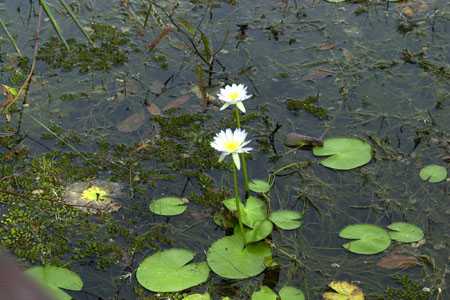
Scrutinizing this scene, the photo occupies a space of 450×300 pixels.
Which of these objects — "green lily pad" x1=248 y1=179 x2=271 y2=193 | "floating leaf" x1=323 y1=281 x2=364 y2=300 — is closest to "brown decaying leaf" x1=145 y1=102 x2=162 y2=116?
"green lily pad" x1=248 y1=179 x2=271 y2=193

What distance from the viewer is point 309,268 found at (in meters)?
1.98

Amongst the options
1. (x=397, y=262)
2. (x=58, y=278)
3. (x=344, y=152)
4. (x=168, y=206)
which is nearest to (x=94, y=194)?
(x=168, y=206)

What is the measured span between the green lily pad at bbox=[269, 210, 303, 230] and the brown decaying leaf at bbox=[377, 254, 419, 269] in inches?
11.8

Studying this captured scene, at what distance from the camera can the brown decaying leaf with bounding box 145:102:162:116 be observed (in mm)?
2674

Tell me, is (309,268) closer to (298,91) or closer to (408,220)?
(408,220)

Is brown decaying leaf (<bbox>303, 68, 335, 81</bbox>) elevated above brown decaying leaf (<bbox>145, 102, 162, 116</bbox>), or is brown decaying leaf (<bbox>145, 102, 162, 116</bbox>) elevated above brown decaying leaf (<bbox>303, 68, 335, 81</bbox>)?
brown decaying leaf (<bbox>303, 68, 335, 81</bbox>)

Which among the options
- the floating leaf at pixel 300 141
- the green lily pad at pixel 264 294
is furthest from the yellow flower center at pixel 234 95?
the green lily pad at pixel 264 294

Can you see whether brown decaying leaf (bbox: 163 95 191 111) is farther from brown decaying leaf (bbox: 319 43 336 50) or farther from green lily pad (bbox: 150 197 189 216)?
brown decaying leaf (bbox: 319 43 336 50)

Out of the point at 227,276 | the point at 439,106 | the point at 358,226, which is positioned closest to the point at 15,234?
the point at 227,276

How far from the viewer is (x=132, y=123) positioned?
262 cm

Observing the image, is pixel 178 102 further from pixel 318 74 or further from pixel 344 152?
pixel 344 152

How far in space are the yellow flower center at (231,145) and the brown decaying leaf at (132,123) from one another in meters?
0.79

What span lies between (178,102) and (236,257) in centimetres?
97

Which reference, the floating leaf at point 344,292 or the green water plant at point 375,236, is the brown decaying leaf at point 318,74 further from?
the floating leaf at point 344,292
